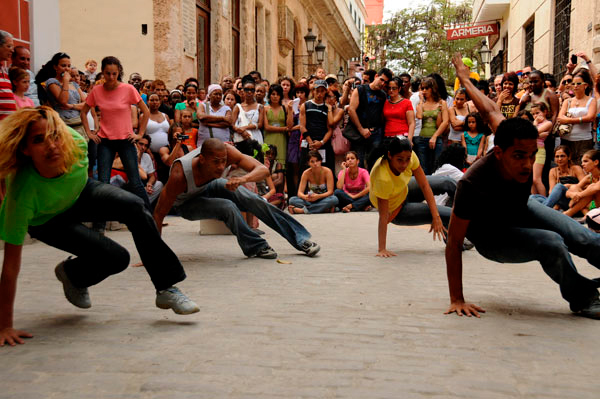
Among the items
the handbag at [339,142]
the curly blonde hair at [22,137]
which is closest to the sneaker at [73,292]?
the curly blonde hair at [22,137]

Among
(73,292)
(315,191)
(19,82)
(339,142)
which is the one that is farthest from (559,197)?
(73,292)

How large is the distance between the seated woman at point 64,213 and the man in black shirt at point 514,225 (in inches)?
65.9

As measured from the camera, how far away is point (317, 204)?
37.8ft

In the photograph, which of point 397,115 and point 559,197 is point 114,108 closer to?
point 397,115

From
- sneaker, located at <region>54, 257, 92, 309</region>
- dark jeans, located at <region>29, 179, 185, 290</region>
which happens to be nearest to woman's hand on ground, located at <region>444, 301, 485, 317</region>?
dark jeans, located at <region>29, 179, 185, 290</region>

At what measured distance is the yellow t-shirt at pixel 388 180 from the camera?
273 inches

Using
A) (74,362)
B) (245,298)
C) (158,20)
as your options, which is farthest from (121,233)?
(158,20)

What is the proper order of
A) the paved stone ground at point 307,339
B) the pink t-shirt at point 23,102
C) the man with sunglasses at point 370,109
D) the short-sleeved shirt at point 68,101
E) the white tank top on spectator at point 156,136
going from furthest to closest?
the man with sunglasses at point 370,109
the white tank top on spectator at point 156,136
the short-sleeved shirt at point 68,101
the pink t-shirt at point 23,102
the paved stone ground at point 307,339

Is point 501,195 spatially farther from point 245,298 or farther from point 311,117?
point 311,117

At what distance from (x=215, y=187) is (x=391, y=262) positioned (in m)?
1.82

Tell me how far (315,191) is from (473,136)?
8.66 ft

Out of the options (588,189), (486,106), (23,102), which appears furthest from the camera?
(588,189)

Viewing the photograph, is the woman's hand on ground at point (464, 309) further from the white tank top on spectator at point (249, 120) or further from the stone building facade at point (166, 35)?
the white tank top on spectator at point (249, 120)

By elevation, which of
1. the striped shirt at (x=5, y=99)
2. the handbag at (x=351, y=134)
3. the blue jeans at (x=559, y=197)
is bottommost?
the blue jeans at (x=559, y=197)
